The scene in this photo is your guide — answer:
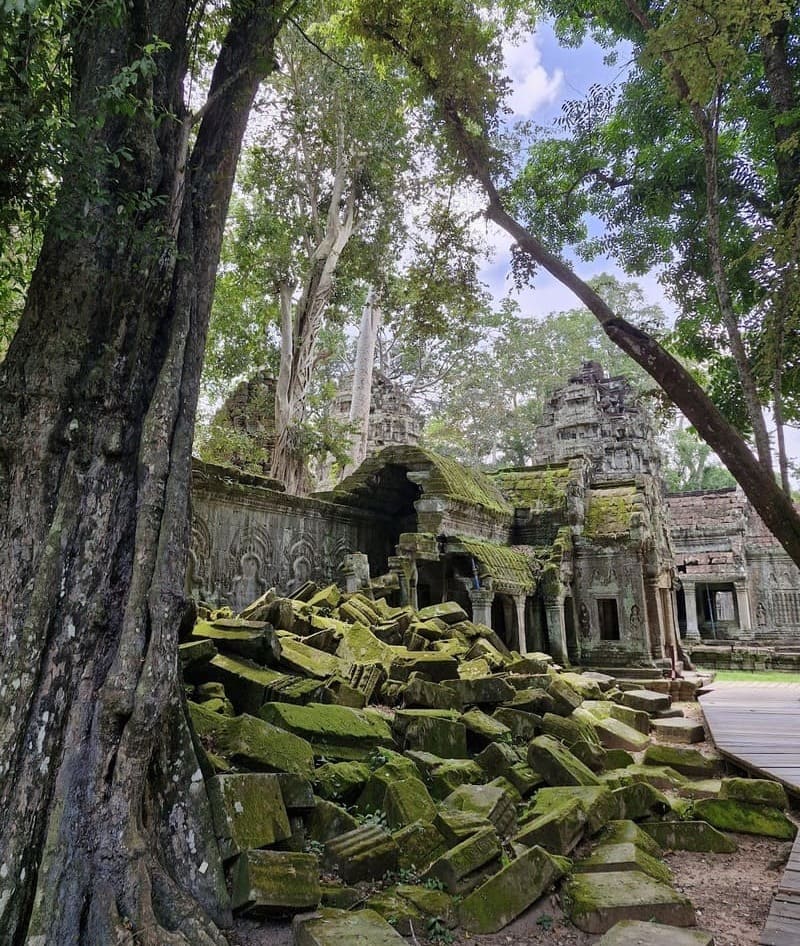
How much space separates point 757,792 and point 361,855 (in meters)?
3.08

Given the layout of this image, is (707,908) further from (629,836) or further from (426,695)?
(426,695)

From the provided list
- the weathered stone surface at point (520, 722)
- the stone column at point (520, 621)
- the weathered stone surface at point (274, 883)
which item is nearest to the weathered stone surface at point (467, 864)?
the weathered stone surface at point (274, 883)

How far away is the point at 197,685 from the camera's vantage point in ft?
14.6

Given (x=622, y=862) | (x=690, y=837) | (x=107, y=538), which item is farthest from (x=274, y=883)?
(x=690, y=837)

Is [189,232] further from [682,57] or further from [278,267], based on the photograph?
[278,267]

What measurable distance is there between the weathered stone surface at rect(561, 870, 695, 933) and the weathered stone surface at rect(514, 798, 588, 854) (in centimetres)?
34

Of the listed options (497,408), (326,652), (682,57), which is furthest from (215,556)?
(497,408)

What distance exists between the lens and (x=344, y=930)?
263cm

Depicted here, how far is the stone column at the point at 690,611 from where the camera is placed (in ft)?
66.6

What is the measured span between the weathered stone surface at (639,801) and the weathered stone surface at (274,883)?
2.40m

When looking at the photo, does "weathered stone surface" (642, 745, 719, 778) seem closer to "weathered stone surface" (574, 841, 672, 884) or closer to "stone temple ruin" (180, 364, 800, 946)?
"stone temple ruin" (180, 364, 800, 946)

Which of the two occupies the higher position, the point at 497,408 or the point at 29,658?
the point at 497,408

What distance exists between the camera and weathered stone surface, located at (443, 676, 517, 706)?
581cm

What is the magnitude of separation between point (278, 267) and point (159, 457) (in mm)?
11520
